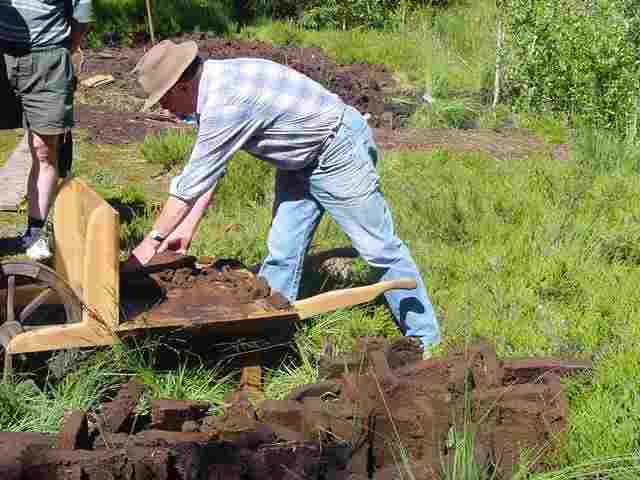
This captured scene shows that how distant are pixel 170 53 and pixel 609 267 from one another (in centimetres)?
350

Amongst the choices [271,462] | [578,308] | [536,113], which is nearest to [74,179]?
[271,462]

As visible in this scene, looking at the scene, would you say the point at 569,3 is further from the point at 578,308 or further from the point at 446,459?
the point at 446,459

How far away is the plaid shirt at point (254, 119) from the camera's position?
4.31 metres

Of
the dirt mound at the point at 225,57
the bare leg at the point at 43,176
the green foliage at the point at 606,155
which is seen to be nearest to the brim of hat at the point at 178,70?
the bare leg at the point at 43,176

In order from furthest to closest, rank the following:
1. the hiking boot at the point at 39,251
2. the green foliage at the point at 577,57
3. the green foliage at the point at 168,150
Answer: the green foliage at the point at 577,57, the green foliage at the point at 168,150, the hiking boot at the point at 39,251

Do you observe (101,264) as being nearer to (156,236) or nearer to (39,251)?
(156,236)

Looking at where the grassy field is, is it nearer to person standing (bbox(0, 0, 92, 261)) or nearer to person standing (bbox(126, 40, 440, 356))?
person standing (bbox(126, 40, 440, 356))

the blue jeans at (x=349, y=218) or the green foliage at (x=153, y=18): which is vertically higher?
the blue jeans at (x=349, y=218)

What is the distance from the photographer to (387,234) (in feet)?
16.4

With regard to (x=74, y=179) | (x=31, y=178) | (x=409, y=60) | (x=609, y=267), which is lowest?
(x=409, y=60)

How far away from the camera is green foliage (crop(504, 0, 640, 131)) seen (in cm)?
1013

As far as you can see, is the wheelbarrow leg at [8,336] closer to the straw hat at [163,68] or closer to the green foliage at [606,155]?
the straw hat at [163,68]

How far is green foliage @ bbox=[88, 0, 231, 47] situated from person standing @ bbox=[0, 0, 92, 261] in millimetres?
9905

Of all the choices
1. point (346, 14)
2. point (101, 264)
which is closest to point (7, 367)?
point (101, 264)
